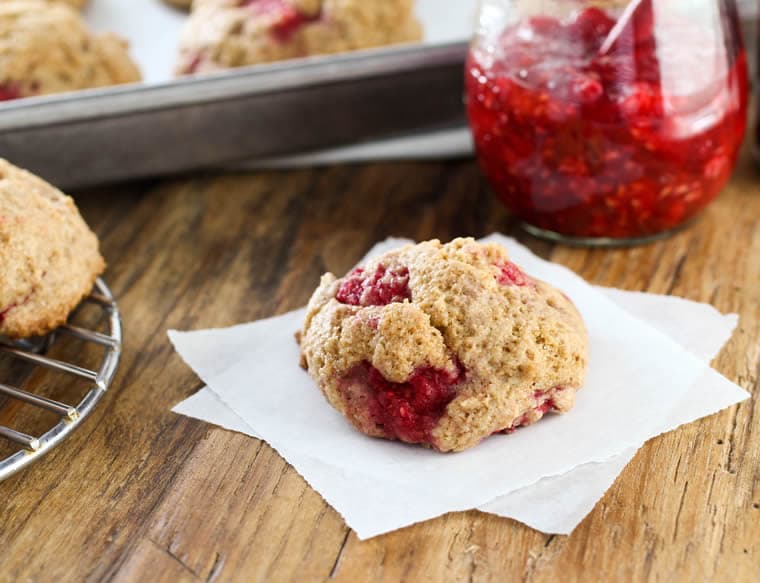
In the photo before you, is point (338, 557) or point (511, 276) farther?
point (511, 276)

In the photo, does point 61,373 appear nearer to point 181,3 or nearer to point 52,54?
point 52,54

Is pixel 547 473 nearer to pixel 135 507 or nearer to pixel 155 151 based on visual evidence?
pixel 135 507

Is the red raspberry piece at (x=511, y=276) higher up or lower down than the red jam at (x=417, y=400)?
higher up

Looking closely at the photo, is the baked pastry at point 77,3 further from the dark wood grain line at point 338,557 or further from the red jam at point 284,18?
the dark wood grain line at point 338,557

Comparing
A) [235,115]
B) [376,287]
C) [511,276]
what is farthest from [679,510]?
[235,115]

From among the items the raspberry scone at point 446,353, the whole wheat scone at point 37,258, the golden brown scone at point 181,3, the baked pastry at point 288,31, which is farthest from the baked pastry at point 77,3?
the raspberry scone at point 446,353

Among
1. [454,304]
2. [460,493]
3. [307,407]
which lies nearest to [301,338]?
[307,407]
